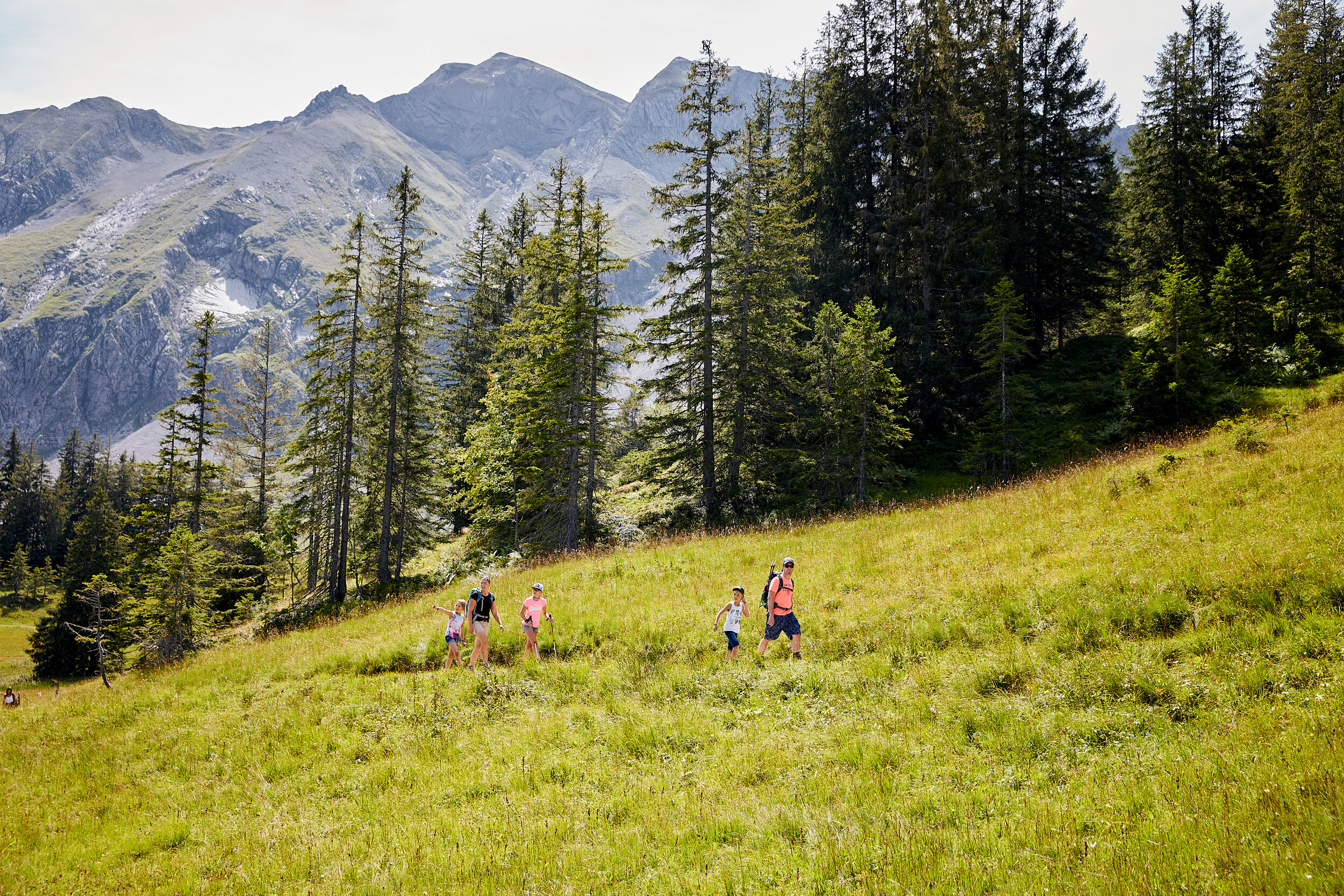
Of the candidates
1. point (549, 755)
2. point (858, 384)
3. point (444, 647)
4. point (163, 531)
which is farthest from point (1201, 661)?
point (163, 531)

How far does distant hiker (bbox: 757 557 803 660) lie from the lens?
10422mm

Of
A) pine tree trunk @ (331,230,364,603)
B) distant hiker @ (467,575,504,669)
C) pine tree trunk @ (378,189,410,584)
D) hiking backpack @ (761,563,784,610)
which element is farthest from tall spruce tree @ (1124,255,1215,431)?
pine tree trunk @ (331,230,364,603)

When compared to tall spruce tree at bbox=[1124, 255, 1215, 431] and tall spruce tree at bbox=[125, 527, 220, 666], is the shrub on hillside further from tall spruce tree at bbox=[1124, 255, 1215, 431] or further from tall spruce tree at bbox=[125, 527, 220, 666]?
tall spruce tree at bbox=[125, 527, 220, 666]

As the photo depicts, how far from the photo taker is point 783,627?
10.5 metres

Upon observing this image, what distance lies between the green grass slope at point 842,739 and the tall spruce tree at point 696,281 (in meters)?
13.3

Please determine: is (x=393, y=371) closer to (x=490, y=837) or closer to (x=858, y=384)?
(x=858, y=384)

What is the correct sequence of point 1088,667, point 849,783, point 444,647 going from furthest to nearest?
point 444,647, point 1088,667, point 849,783

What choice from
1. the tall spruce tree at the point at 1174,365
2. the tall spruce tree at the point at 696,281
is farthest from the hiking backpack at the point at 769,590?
the tall spruce tree at the point at 1174,365

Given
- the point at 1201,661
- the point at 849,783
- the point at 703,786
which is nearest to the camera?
the point at 849,783

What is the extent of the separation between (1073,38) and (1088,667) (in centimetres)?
4259

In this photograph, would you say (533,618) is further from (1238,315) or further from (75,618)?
(75,618)

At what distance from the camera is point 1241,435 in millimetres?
13805

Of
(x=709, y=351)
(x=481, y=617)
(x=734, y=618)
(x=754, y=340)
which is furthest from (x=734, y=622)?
(x=754, y=340)

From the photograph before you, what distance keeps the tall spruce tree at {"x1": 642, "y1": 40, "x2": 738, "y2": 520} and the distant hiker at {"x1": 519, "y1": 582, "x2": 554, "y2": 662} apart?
1461 centimetres
